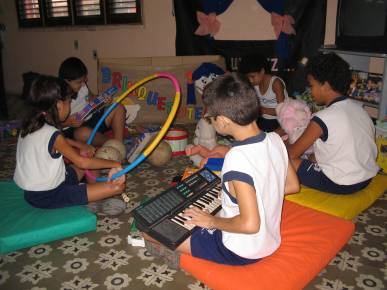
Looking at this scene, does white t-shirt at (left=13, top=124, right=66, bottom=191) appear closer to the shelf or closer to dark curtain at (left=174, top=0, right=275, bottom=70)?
the shelf

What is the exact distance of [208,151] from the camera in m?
3.23

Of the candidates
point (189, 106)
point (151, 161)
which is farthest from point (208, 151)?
point (189, 106)

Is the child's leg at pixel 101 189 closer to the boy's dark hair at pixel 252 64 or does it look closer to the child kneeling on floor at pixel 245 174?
the child kneeling on floor at pixel 245 174

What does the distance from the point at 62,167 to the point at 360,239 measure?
2.15 meters

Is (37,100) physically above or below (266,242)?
above

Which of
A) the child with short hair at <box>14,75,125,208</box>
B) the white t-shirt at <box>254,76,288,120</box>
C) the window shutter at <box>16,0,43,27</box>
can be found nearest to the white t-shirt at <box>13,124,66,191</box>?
the child with short hair at <box>14,75,125,208</box>

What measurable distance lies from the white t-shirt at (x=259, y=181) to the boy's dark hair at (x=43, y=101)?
138cm

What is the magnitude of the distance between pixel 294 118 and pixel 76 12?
493cm

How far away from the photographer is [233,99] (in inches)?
62.2

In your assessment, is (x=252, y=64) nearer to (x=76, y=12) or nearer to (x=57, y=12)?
(x=76, y=12)

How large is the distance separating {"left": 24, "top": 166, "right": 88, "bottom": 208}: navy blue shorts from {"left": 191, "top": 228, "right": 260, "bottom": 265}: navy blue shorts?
107 cm

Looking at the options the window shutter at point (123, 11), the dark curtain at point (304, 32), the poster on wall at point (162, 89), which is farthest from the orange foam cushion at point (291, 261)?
the window shutter at point (123, 11)

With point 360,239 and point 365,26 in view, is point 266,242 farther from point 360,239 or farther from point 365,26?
point 365,26

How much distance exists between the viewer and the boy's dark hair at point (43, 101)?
2.38m
